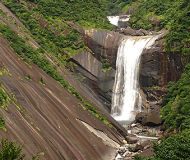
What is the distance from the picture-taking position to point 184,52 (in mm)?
36406

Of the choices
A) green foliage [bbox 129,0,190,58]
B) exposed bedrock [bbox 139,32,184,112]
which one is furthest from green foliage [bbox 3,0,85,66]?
green foliage [bbox 129,0,190,58]

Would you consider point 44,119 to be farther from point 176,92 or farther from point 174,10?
point 174,10

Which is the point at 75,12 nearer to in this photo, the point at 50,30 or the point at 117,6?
the point at 50,30

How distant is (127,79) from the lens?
4300 cm

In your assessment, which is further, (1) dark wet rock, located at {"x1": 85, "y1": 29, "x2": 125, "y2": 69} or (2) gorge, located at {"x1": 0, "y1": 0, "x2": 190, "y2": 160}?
(1) dark wet rock, located at {"x1": 85, "y1": 29, "x2": 125, "y2": 69}

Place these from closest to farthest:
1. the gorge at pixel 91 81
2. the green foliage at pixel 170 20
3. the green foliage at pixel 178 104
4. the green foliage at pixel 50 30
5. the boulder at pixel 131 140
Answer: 1. the gorge at pixel 91 81
2. the green foliage at pixel 178 104
3. the boulder at pixel 131 140
4. the green foliage at pixel 170 20
5. the green foliage at pixel 50 30

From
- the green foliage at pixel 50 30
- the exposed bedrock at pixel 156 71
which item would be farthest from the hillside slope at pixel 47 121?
the green foliage at pixel 50 30

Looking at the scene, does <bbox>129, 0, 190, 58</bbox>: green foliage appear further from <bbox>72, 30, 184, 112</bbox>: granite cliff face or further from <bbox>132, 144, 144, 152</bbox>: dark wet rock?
<bbox>132, 144, 144, 152</bbox>: dark wet rock

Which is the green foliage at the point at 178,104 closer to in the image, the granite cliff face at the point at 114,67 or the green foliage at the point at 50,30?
the granite cliff face at the point at 114,67

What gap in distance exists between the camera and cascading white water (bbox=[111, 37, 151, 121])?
136ft

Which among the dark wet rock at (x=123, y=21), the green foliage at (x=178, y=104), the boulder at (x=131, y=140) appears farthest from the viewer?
the dark wet rock at (x=123, y=21)

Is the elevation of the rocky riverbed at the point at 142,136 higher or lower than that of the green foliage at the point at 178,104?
lower

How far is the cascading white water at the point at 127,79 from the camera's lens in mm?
41562

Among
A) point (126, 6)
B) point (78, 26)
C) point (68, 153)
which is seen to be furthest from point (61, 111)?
point (126, 6)
